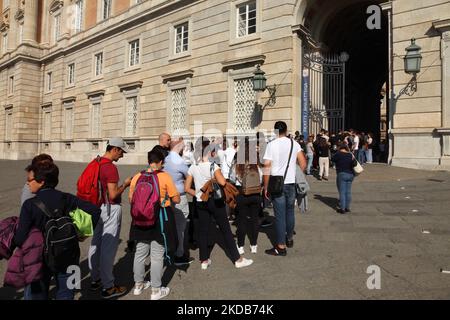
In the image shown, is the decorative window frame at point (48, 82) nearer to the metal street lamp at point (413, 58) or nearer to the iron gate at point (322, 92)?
the iron gate at point (322, 92)

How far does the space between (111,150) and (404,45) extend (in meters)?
11.3

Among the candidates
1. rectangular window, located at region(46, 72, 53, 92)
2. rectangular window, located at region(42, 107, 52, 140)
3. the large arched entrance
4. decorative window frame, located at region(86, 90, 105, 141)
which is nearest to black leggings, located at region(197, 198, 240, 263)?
the large arched entrance

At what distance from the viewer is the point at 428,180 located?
9.09 metres

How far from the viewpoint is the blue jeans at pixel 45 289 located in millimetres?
2788

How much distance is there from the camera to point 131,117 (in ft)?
68.1

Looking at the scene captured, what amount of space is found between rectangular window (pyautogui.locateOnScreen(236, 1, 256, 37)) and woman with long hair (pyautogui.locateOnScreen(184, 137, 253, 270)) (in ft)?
39.3

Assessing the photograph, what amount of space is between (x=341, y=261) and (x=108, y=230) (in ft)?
9.89

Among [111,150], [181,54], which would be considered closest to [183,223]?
[111,150]

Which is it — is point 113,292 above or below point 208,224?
below

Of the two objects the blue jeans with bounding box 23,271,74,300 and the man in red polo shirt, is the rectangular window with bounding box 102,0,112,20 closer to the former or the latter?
the man in red polo shirt

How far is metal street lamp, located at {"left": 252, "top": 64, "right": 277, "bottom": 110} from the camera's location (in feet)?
44.0

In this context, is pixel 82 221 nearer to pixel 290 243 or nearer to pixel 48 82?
pixel 290 243

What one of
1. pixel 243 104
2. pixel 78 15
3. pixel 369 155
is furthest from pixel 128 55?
pixel 369 155

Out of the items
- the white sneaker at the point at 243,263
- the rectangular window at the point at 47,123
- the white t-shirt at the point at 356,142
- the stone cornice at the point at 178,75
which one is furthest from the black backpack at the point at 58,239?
the rectangular window at the point at 47,123
